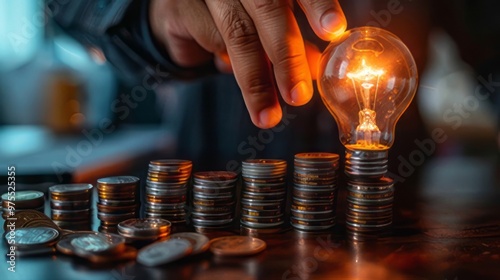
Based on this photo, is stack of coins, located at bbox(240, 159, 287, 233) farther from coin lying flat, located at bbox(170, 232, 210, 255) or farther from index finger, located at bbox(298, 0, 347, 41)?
index finger, located at bbox(298, 0, 347, 41)

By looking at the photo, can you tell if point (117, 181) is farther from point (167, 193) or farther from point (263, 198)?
point (263, 198)

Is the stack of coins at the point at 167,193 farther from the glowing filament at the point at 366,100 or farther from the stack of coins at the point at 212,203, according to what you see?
the glowing filament at the point at 366,100

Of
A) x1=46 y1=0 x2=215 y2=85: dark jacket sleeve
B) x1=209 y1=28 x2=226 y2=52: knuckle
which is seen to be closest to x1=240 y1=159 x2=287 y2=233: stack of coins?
x1=209 y1=28 x2=226 y2=52: knuckle

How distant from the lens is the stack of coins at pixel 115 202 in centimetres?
97

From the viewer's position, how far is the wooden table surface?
2.26 ft

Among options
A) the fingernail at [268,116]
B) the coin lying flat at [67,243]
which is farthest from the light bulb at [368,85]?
the coin lying flat at [67,243]

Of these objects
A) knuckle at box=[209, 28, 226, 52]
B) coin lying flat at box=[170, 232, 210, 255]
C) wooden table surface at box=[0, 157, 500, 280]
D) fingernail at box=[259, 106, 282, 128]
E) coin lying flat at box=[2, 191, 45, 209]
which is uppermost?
knuckle at box=[209, 28, 226, 52]

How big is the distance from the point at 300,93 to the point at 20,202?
1.94 ft

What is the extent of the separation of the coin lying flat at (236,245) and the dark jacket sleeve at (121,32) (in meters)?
0.52

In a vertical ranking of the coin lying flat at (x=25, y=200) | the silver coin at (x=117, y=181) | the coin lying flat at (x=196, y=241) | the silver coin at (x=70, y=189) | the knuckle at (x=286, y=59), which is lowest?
the coin lying flat at (x=196, y=241)

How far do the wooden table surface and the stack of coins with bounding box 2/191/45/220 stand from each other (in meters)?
0.23

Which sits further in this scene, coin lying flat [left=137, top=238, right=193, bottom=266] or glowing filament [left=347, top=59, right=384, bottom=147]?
glowing filament [left=347, top=59, right=384, bottom=147]

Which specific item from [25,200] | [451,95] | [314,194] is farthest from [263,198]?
[451,95]

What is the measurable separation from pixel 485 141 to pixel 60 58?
153cm
